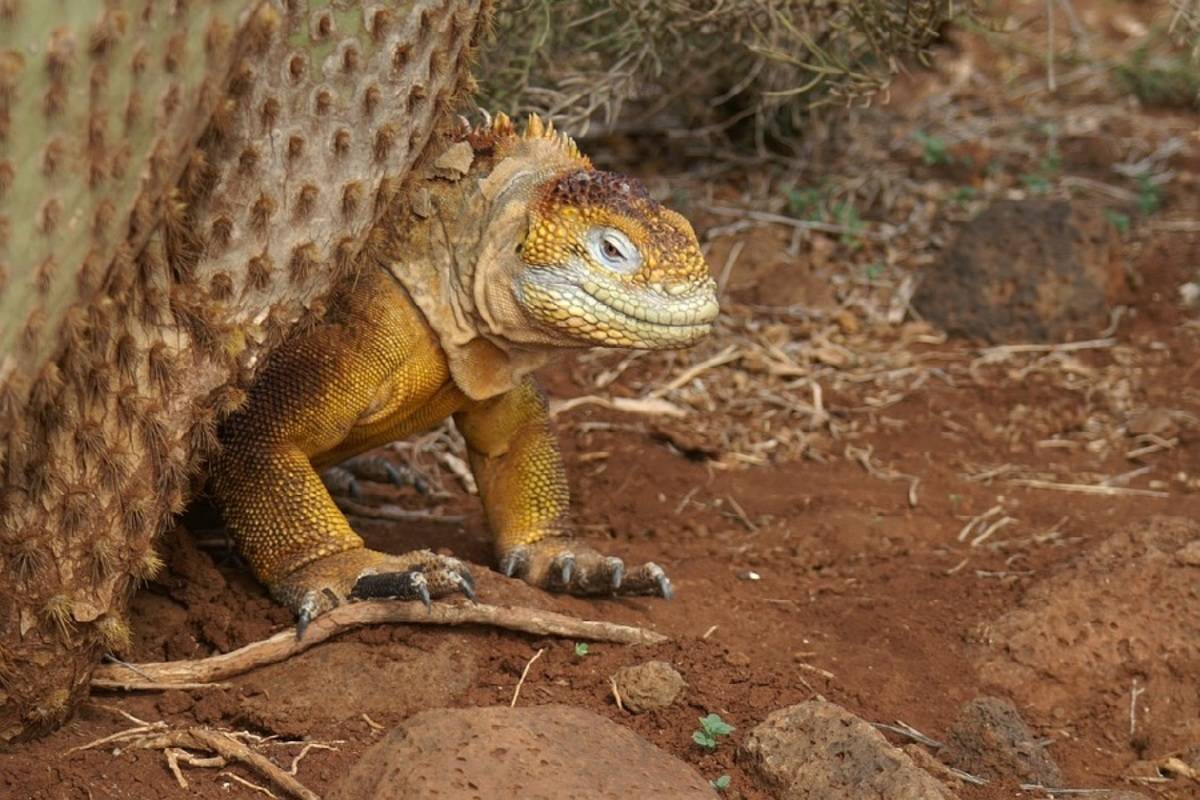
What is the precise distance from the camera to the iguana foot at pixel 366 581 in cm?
493

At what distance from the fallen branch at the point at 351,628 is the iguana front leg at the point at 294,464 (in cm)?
16

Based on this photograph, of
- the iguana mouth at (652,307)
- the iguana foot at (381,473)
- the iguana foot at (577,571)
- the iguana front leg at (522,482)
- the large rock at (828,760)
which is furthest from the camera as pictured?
the iguana foot at (381,473)

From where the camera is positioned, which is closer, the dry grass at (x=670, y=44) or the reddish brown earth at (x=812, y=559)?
the reddish brown earth at (x=812, y=559)

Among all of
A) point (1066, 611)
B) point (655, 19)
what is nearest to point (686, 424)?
point (655, 19)

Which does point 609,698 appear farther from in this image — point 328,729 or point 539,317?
point 539,317

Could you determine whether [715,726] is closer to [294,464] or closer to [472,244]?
[294,464]

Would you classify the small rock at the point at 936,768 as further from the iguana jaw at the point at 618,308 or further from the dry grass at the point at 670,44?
the dry grass at the point at 670,44

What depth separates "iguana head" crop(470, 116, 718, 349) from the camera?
507cm

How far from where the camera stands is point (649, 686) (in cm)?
480

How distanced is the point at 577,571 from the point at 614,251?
123 centimetres

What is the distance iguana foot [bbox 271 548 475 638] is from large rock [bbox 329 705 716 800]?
79cm

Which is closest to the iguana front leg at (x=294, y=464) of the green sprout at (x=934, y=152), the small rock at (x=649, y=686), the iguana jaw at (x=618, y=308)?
the iguana jaw at (x=618, y=308)

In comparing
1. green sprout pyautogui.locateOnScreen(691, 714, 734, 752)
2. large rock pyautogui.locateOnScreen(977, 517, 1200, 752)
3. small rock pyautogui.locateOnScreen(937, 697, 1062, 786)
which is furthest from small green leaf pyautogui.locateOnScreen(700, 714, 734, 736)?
large rock pyautogui.locateOnScreen(977, 517, 1200, 752)

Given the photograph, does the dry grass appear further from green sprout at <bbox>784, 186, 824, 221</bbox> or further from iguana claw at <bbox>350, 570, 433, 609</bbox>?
iguana claw at <bbox>350, 570, 433, 609</bbox>
